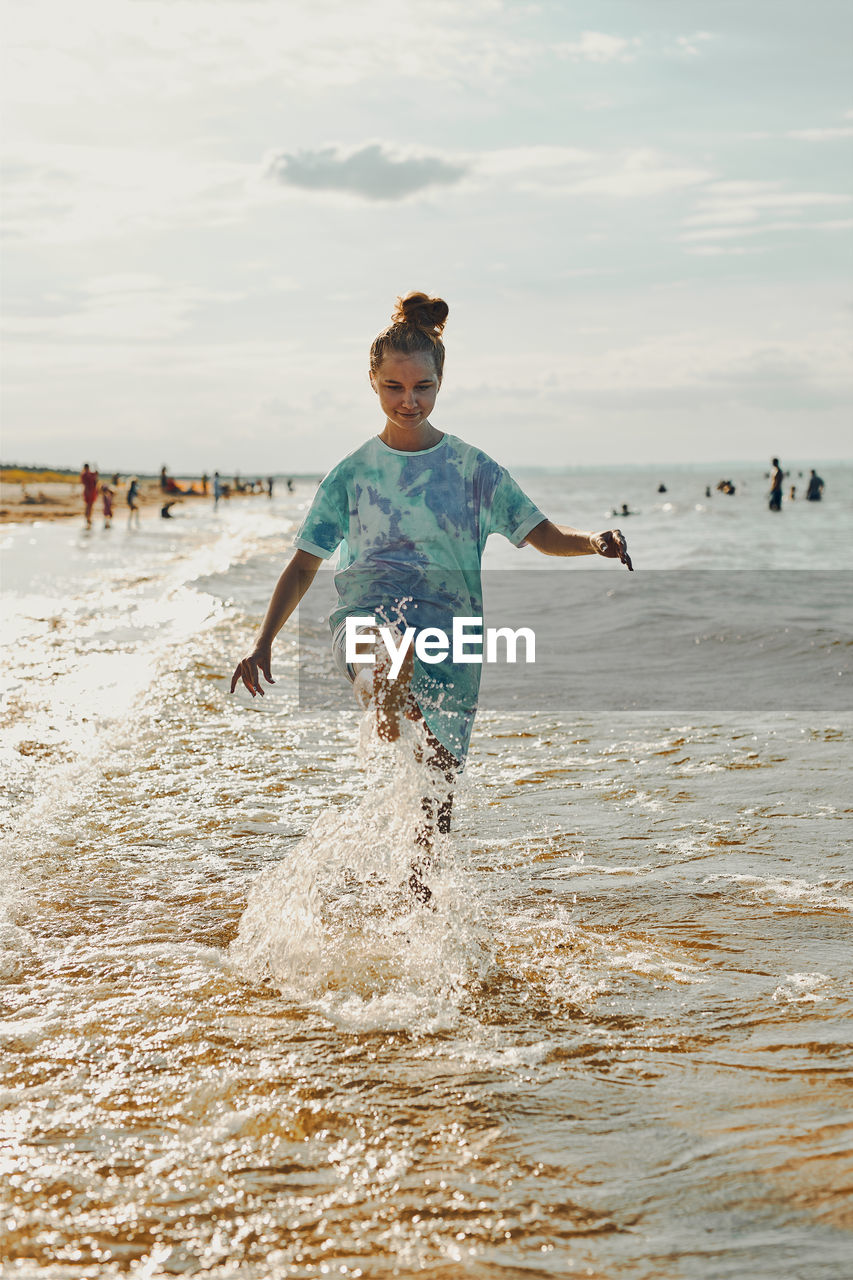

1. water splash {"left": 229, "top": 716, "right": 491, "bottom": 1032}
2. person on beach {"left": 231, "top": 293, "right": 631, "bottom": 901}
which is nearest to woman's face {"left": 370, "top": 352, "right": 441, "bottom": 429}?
person on beach {"left": 231, "top": 293, "right": 631, "bottom": 901}

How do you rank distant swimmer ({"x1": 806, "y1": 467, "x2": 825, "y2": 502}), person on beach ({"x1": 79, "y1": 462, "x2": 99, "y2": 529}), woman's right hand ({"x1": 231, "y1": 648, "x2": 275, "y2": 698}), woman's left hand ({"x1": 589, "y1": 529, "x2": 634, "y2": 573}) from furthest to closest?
1. distant swimmer ({"x1": 806, "y1": 467, "x2": 825, "y2": 502})
2. person on beach ({"x1": 79, "y1": 462, "x2": 99, "y2": 529})
3. woman's right hand ({"x1": 231, "y1": 648, "x2": 275, "y2": 698})
4. woman's left hand ({"x1": 589, "y1": 529, "x2": 634, "y2": 573})

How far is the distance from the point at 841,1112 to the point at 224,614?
12474 millimetres

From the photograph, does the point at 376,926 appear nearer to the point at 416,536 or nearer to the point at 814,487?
the point at 416,536

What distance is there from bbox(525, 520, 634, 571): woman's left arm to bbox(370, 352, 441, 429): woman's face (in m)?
0.59

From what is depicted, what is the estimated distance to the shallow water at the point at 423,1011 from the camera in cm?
241

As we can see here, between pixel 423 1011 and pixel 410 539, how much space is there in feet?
5.11

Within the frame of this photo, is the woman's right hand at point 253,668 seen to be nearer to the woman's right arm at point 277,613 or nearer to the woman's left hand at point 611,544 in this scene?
the woman's right arm at point 277,613

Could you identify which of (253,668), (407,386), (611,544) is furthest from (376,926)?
(407,386)

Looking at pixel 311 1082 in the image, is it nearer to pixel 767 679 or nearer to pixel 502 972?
pixel 502 972

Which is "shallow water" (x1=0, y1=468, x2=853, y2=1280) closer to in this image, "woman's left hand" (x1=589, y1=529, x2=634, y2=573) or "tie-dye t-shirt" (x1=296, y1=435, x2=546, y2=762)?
"tie-dye t-shirt" (x1=296, y1=435, x2=546, y2=762)

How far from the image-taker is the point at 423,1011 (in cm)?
350

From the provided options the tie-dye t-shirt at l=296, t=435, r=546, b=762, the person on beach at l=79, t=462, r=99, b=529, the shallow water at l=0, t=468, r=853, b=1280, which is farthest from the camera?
the person on beach at l=79, t=462, r=99, b=529

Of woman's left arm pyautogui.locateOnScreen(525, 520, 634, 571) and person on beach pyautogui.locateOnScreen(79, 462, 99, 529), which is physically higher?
person on beach pyautogui.locateOnScreen(79, 462, 99, 529)

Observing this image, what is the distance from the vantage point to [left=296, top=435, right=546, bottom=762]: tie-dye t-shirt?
156 inches
